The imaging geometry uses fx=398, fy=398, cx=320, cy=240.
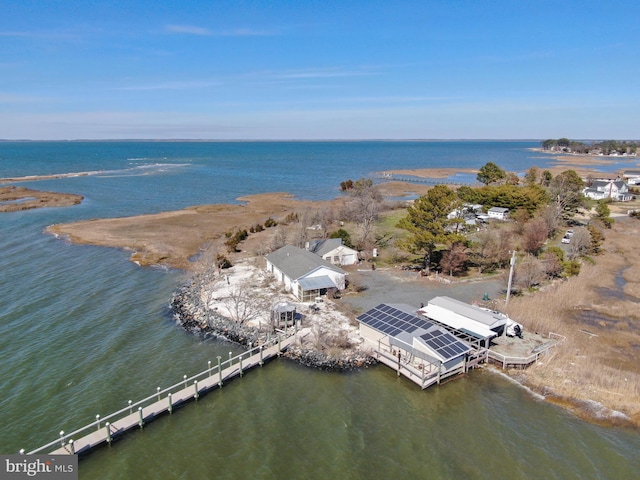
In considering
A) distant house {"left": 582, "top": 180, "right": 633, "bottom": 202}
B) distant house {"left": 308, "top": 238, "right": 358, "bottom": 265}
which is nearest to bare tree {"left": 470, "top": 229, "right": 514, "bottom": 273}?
distant house {"left": 308, "top": 238, "right": 358, "bottom": 265}

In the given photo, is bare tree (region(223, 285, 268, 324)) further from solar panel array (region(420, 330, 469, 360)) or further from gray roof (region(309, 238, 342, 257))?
solar panel array (region(420, 330, 469, 360))

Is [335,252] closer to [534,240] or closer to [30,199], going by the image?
[534,240]

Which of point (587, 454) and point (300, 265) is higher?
point (300, 265)

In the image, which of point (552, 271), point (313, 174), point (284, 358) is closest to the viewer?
point (284, 358)

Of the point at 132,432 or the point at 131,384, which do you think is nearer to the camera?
the point at 132,432

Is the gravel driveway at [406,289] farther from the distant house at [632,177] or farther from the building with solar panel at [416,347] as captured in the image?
the distant house at [632,177]

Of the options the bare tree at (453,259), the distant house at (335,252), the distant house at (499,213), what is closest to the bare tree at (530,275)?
the bare tree at (453,259)

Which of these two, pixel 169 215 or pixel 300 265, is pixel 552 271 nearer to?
pixel 300 265

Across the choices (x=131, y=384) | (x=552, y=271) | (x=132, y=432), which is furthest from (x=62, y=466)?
(x=552, y=271)
